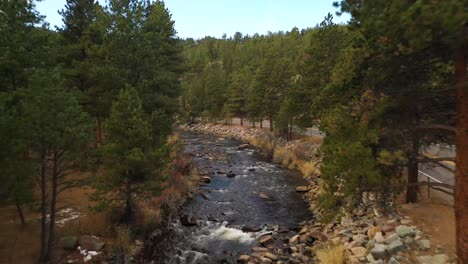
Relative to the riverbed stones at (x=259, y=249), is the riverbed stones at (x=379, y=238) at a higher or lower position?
higher

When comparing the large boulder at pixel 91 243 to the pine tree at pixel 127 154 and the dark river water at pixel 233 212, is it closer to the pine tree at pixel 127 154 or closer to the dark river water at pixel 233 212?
the pine tree at pixel 127 154

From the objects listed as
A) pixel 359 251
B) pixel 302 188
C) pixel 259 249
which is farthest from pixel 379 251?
pixel 302 188

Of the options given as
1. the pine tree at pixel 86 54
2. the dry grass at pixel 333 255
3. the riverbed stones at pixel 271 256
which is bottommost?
the riverbed stones at pixel 271 256

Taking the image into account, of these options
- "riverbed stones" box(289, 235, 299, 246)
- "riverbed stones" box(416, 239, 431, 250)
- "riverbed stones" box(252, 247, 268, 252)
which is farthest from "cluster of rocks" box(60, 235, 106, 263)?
"riverbed stones" box(416, 239, 431, 250)

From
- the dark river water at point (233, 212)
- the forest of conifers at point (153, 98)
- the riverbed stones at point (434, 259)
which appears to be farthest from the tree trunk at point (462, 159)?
the dark river water at point (233, 212)

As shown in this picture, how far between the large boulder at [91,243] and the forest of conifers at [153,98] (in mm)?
1572

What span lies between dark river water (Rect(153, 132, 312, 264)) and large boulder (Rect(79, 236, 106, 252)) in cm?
249

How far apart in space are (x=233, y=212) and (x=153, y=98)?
29.4 feet

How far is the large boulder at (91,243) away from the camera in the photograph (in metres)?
13.7

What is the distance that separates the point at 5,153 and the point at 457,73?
13.6 meters

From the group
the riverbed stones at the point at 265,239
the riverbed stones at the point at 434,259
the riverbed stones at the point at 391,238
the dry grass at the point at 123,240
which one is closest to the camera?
the riverbed stones at the point at 434,259

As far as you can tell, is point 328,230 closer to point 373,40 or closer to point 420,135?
point 420,135

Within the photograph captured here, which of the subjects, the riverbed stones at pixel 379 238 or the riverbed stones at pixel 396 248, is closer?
the riverbed stones at pixel 396 248

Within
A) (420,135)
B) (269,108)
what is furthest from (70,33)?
(269,108)
